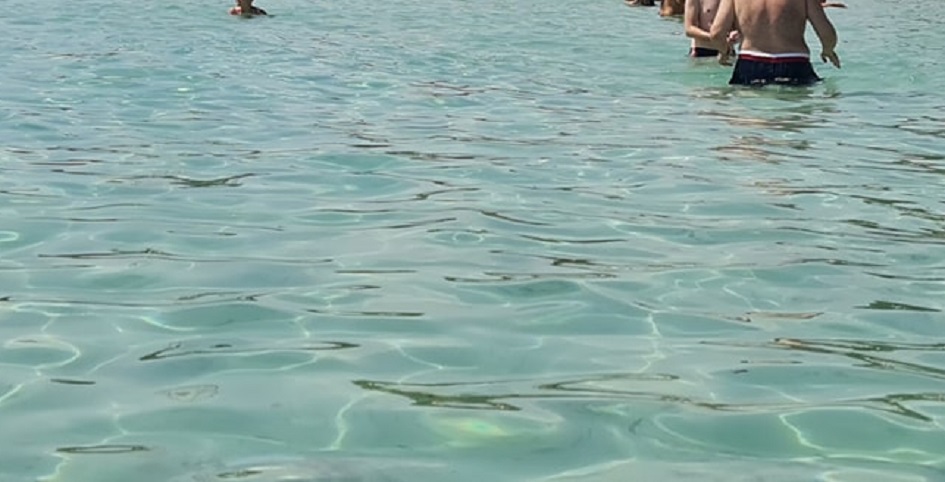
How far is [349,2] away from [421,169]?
62.5 feet

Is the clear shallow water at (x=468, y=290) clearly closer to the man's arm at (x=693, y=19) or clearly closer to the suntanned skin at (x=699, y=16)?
the man's arm at (x=693, y=19)

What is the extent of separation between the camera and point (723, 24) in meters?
11.2

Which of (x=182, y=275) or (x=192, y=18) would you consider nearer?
(x=182, y=275)

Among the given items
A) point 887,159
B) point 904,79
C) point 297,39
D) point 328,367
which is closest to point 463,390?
point 328,367

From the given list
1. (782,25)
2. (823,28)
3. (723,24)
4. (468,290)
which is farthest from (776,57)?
(468,290)

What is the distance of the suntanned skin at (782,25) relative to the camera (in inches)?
404

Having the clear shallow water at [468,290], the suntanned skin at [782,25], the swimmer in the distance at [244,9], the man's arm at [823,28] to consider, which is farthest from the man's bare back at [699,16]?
the swimmer in the distance at [244,9]

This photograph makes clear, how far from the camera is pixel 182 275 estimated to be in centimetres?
445

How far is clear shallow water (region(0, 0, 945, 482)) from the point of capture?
2990 millimetres

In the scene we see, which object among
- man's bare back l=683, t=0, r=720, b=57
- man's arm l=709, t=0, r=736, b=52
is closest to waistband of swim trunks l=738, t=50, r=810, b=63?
man's arm l=709, t=0, r=736, b=52

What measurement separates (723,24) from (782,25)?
0.90 meters

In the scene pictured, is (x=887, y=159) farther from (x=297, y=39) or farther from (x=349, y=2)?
(x=349, y=2)

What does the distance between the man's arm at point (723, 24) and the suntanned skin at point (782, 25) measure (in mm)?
274

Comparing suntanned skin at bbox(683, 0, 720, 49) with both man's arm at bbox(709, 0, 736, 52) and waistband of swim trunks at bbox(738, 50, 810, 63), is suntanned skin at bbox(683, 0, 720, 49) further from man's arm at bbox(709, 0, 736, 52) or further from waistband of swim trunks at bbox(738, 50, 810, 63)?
waistband of swim trunks at bbox(738, 50, 810, 63)
